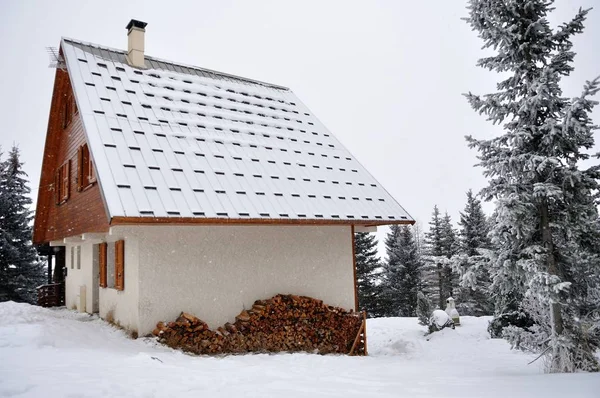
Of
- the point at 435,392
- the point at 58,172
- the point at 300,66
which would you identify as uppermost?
the point at 300,66

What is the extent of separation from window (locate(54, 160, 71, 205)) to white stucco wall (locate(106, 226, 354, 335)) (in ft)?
13.1

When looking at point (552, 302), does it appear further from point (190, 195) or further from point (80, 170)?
point (80, 170)

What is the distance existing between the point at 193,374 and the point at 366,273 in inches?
1051

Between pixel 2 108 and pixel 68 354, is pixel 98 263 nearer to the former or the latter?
pixel 68 354

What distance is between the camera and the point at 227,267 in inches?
415

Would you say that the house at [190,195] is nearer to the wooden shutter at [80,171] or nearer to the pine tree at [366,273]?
the wooden shutter at [80,171]

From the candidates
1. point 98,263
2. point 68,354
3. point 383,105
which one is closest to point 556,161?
point 68,354

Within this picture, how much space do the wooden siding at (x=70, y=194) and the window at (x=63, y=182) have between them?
224mm

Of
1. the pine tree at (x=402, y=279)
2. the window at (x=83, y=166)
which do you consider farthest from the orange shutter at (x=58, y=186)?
the pine tree at (x=402, y=279)

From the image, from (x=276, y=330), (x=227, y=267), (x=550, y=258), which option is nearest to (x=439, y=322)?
(x=276, y=330)

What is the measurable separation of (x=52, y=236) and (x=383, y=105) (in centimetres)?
16671

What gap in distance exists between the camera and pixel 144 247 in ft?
31.2

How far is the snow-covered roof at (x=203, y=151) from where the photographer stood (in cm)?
953

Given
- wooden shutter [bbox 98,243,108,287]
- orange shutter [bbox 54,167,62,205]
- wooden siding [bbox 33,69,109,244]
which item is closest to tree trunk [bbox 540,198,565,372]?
wooden siding [bbox 33,69,109,244]
